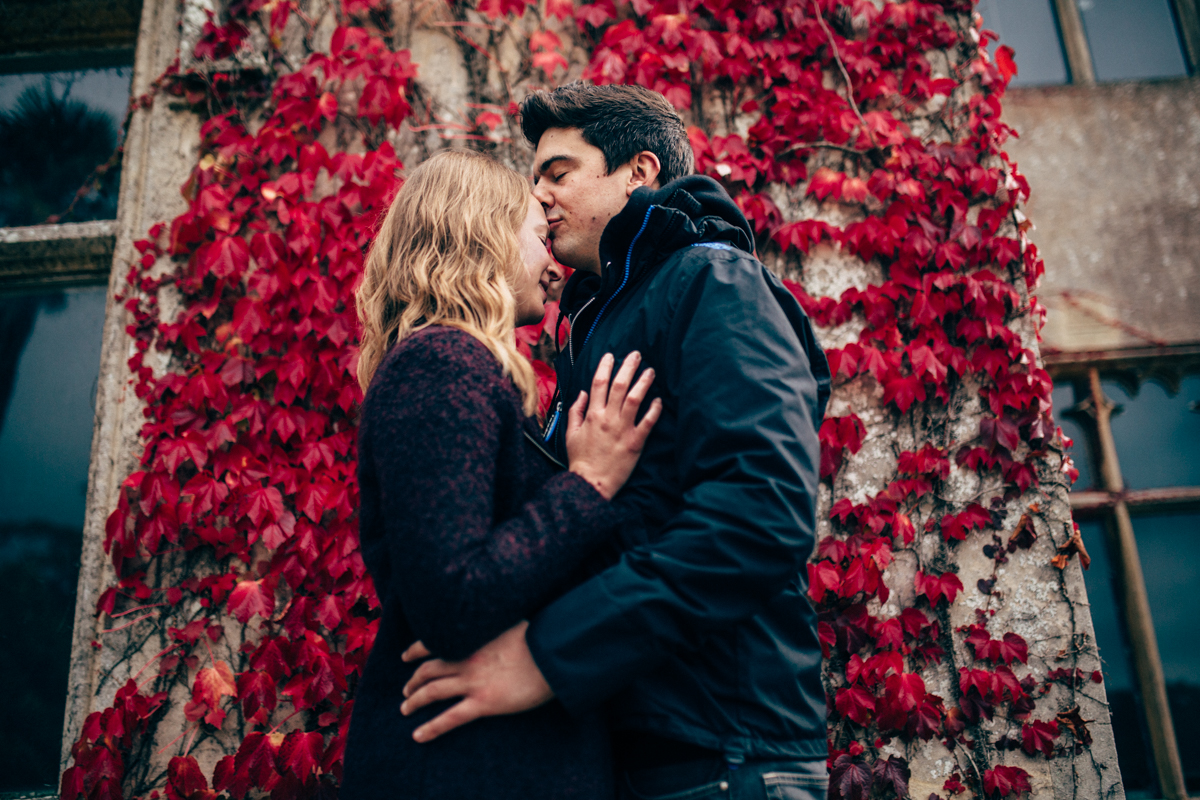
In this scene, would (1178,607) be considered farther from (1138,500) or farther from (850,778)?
(850,778)

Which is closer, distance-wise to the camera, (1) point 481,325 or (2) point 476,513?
(2) point 476,513

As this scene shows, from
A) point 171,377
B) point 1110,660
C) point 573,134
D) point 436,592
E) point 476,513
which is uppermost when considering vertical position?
point 573,134

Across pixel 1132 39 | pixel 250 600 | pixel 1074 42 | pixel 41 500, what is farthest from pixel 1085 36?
pixel 41 500

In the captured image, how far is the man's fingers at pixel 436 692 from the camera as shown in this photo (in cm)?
94

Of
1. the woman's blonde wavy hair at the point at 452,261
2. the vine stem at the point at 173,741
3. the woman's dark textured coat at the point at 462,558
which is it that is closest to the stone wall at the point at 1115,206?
the woman's blonde wavy hair at the point at 452,261

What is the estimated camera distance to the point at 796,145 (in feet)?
9.00

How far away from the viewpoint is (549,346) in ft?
8.66

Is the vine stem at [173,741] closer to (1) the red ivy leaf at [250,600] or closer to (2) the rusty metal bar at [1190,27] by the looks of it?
(1) the red ivy leaf at [250,600]

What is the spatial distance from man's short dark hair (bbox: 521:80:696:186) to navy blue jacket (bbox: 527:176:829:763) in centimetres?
56

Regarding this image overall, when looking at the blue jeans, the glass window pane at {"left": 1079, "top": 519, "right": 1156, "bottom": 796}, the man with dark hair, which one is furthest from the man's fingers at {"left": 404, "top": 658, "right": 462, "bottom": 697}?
the glass window pane at {"left": 1079, "top": 519, "right": 1156, "bottom": 796}

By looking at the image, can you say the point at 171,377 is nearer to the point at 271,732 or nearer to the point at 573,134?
Answer: the point at 271,732

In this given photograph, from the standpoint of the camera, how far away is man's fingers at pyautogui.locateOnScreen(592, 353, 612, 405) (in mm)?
1172

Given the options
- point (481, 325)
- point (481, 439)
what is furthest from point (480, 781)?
point (481, 325)

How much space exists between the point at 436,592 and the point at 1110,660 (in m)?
3.37
